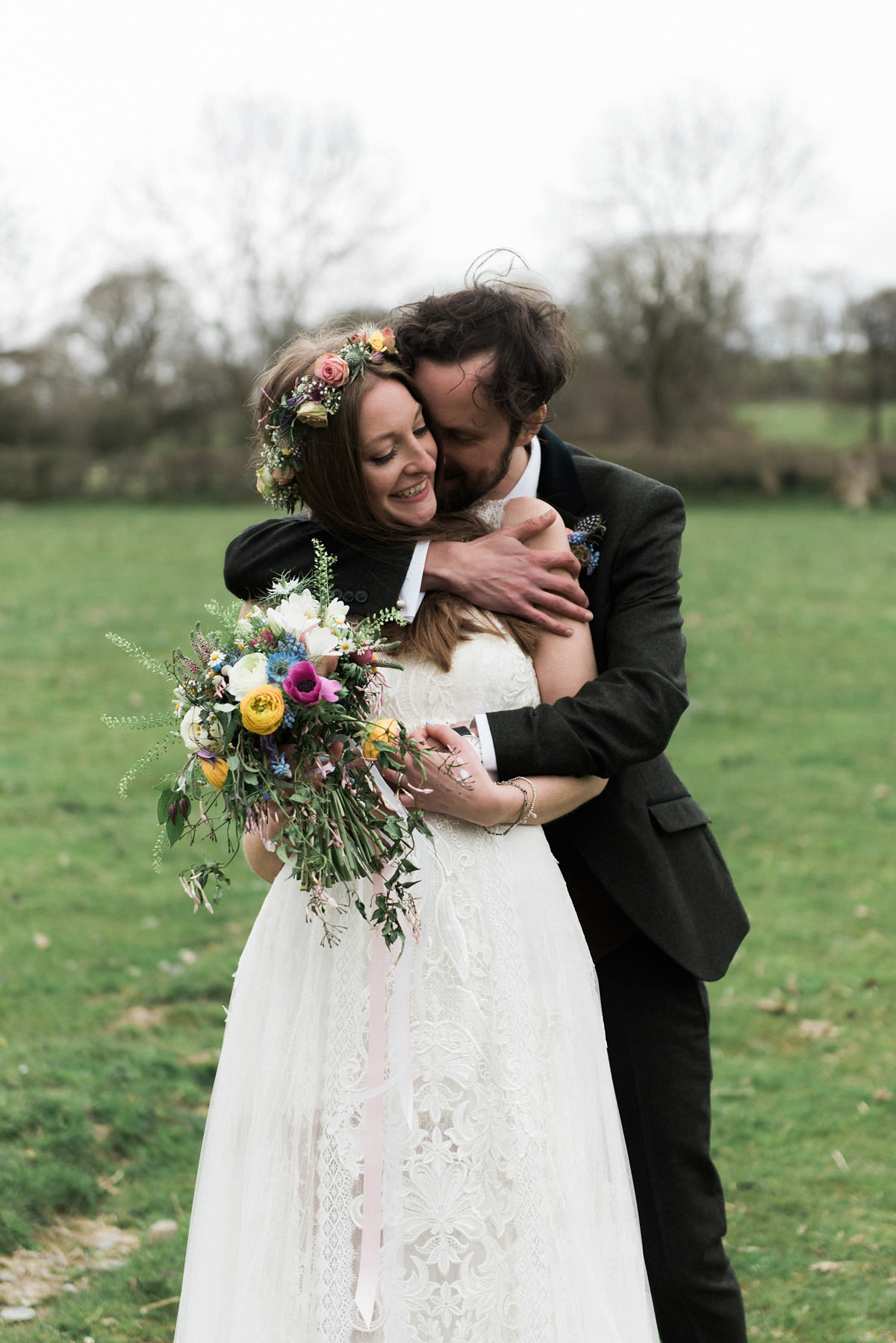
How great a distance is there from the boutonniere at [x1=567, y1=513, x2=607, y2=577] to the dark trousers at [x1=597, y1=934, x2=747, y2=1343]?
899 millimetres

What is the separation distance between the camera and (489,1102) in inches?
101

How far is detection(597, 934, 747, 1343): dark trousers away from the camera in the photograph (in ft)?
9.95

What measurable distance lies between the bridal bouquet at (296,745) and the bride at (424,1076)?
0.23 metres

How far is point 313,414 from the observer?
266 cm

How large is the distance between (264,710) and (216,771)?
0.16 meters

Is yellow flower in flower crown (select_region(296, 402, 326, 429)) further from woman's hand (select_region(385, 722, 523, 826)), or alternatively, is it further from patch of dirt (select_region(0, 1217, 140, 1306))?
patch of dirt (select_region(0, 1217, 140, 1306))

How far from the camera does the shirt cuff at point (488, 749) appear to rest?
2627 millimetres

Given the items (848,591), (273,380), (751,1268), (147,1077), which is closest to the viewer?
(273,380)

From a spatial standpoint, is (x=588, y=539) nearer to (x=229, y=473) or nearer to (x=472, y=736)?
(x=472, y=736)

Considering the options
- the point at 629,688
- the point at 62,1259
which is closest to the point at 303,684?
the point at 629,688

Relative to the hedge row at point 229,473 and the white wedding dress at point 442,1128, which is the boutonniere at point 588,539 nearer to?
the white wedding dress at point 442,1128

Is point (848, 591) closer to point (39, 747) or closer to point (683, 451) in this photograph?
point (39, 747)

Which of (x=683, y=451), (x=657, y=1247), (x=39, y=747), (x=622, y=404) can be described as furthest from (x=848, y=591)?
(x=622, y=404)

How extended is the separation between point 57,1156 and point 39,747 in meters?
6.06
